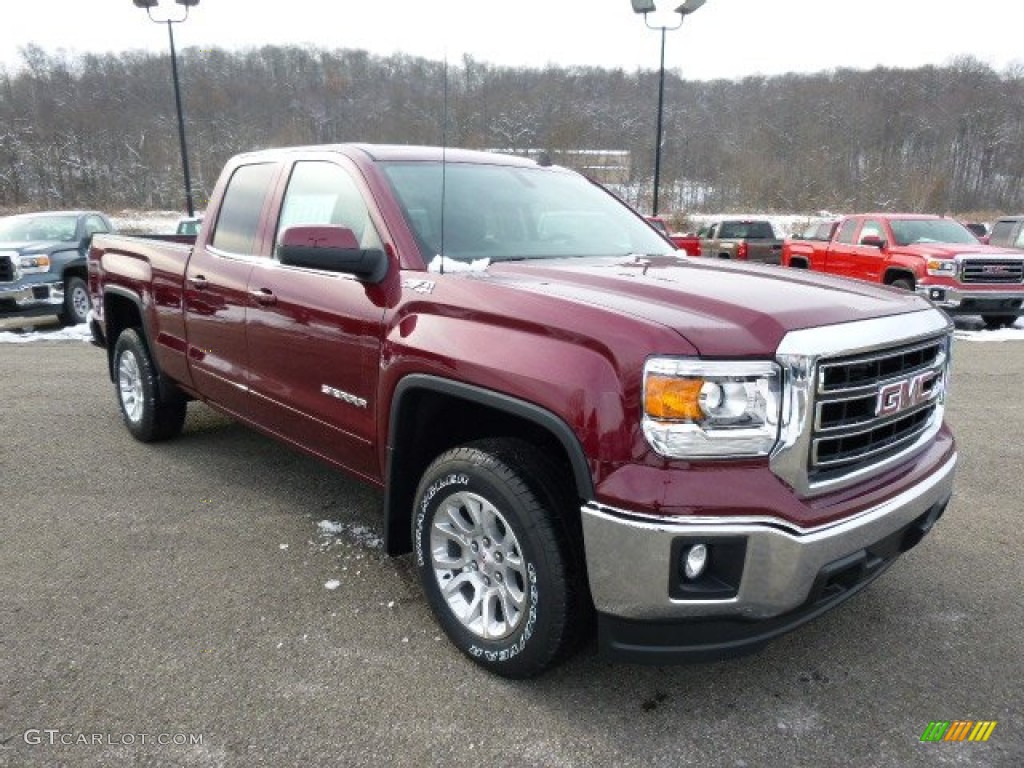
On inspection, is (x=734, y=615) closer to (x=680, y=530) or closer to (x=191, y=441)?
(x=680, y=530)

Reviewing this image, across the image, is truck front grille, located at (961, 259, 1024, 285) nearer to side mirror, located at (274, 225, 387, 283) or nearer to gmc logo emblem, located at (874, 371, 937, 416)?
gmc logo emblem, located at (874, 371, 937, 416)

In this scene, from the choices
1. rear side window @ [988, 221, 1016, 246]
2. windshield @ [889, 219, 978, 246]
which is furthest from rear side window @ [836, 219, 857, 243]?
rear side window @ [988, 221, 1016, 246]

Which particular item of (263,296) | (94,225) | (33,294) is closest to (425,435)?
(263,296)

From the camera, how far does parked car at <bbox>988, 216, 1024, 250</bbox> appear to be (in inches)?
534

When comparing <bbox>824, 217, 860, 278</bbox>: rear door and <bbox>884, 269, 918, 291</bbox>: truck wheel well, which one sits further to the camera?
<bbox>824, 217, 860, 278</bbox>: rear door

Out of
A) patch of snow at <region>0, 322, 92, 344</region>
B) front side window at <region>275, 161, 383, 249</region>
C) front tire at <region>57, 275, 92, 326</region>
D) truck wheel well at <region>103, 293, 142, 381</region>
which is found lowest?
patch of snow at <region>0, 322, 92, 344</region>

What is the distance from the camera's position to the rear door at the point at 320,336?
2.99 meters

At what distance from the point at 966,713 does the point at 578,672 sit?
49.6 inches

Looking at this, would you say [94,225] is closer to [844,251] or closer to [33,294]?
[33,294]

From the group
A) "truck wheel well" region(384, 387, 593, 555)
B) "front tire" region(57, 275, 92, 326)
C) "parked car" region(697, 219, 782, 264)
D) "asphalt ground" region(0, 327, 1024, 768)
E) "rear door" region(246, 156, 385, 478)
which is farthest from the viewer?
"parked car" region(697, 219, 782, 264)

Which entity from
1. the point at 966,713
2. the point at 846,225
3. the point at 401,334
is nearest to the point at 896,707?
the point at 966,713

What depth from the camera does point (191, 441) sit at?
17.3 ft

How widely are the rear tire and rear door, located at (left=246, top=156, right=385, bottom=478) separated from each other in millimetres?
11867

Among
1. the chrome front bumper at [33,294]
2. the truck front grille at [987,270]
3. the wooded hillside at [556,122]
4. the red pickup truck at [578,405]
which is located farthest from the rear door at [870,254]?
the chrome front bumper at [33,294]
